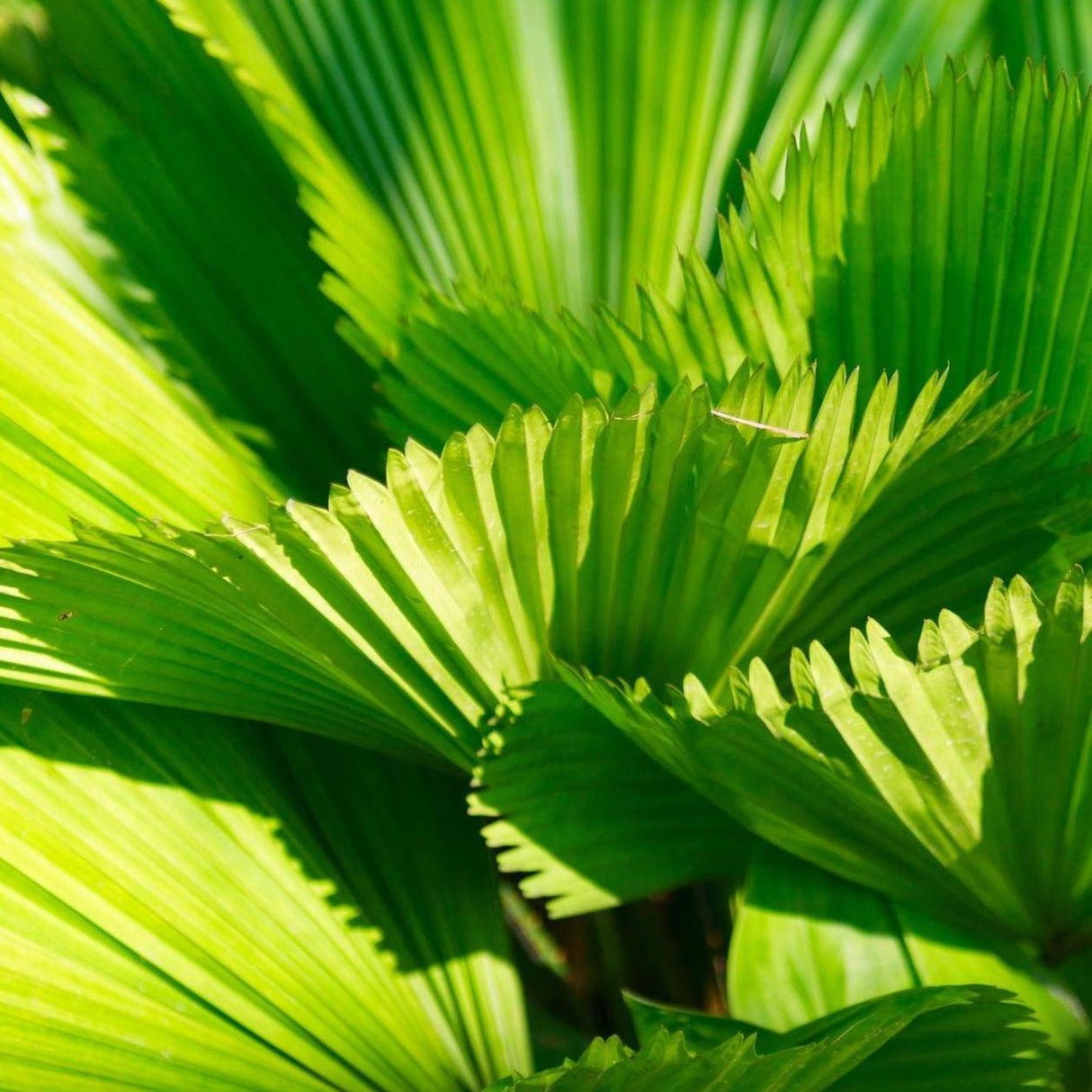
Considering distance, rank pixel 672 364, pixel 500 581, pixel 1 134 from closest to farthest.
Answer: pixel 500 581 → pixel 672 364 → pixel 1 134

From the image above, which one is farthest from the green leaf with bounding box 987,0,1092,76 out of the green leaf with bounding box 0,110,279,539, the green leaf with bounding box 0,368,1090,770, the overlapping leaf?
the green leaf with bounding box 0,110,279,539

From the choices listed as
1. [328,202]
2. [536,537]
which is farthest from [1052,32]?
[536,537]

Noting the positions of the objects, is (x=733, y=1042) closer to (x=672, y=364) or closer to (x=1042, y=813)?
(x=1042, y=813)

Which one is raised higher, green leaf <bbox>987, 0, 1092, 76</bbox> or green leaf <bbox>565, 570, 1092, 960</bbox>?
green leaf <bbox>987, 0, 1092, 76</bbox>

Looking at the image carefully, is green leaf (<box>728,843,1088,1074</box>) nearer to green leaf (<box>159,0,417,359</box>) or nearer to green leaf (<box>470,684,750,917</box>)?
green leaf (<box>470,684,750,917</box>)

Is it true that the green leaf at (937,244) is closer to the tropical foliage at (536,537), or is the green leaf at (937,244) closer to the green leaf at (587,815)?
the tropical foliage at (536,537)

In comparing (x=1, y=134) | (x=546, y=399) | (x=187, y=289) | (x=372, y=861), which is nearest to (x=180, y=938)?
(x=372, y=861)
